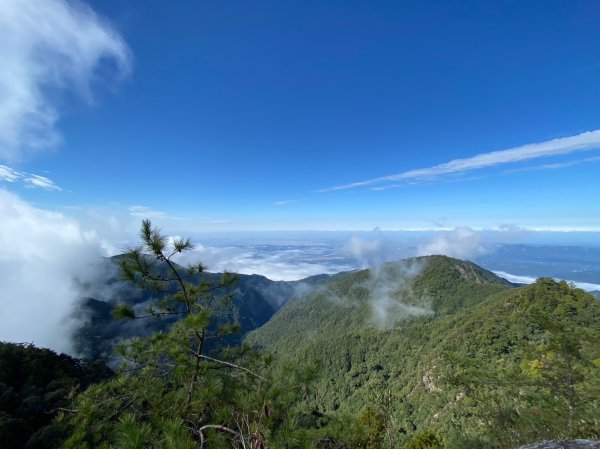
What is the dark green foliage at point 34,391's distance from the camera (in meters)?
4.04

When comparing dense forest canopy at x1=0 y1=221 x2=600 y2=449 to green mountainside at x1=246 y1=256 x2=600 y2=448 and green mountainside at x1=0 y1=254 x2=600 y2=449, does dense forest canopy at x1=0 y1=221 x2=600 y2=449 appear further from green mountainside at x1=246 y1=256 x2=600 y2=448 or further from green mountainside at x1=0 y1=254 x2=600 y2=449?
green mountainside at x1=246 y1=256 x2=600 y2=448

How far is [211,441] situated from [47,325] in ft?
552

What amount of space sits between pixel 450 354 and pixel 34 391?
846 inches

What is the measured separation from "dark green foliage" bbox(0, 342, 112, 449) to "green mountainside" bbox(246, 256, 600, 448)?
3285mm

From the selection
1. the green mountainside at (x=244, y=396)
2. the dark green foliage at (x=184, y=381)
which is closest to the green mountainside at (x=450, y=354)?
the green mountainside at (x=244, y=396)

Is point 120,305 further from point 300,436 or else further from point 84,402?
point 300,436

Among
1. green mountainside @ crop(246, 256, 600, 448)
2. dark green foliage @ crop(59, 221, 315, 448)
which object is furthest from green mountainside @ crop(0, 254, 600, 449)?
green mountainside @ crop(246, 256, 600, 448)

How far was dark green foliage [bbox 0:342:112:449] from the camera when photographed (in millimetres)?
4035

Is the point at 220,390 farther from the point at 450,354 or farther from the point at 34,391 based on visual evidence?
the point at 450,354

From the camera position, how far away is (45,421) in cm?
822

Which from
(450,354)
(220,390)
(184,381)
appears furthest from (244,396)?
(450,354)

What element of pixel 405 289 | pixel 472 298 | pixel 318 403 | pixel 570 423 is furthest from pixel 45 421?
pixel 405 289

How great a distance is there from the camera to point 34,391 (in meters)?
11.4

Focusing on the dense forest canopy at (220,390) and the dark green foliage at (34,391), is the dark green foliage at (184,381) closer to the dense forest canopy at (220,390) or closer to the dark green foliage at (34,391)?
the dense forest canopy at (220,390)
